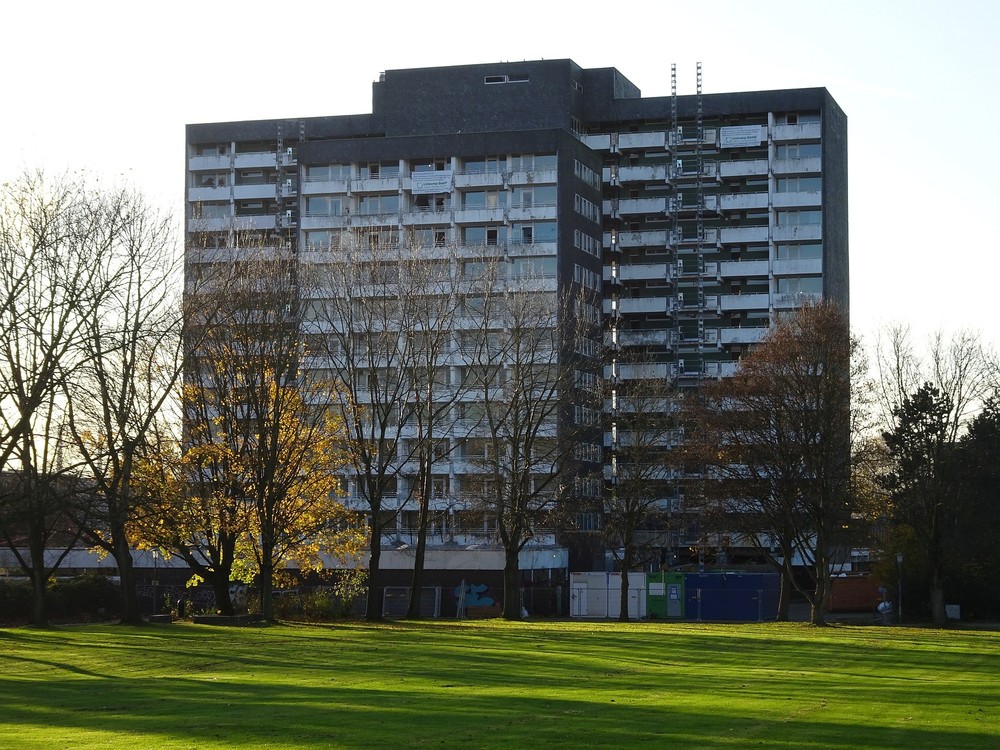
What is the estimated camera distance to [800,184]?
123 metres

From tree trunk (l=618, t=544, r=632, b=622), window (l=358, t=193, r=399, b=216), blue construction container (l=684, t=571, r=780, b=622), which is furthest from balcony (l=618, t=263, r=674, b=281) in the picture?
tree trunk (l=618, t=544, r=632, b=622)

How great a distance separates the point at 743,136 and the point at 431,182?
29.2 m

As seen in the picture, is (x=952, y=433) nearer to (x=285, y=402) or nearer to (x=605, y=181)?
(x=285, y=402)

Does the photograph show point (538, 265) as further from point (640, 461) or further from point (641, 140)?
point (640, 461)

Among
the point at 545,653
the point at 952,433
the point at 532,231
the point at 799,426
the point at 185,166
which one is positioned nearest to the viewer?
the point at 545,653

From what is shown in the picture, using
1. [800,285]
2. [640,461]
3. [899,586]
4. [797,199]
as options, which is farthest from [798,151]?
[899,586]

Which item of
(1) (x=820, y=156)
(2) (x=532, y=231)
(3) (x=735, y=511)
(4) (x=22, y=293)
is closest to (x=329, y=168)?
(2) (x=532, y=231)

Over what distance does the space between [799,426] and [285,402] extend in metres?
23.9

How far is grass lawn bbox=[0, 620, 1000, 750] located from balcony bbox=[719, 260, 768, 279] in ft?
248

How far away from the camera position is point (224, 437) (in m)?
57.4

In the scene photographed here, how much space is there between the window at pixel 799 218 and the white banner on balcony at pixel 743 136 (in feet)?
22.7

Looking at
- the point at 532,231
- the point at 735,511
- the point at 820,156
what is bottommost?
the point at 735,511

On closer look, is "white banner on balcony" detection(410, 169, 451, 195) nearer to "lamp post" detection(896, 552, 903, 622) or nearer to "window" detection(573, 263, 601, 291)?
"window" detection(573, 263, 601, 291)

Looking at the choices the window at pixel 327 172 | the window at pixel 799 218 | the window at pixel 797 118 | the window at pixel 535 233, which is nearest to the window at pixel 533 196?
the window at pixel 535 233
